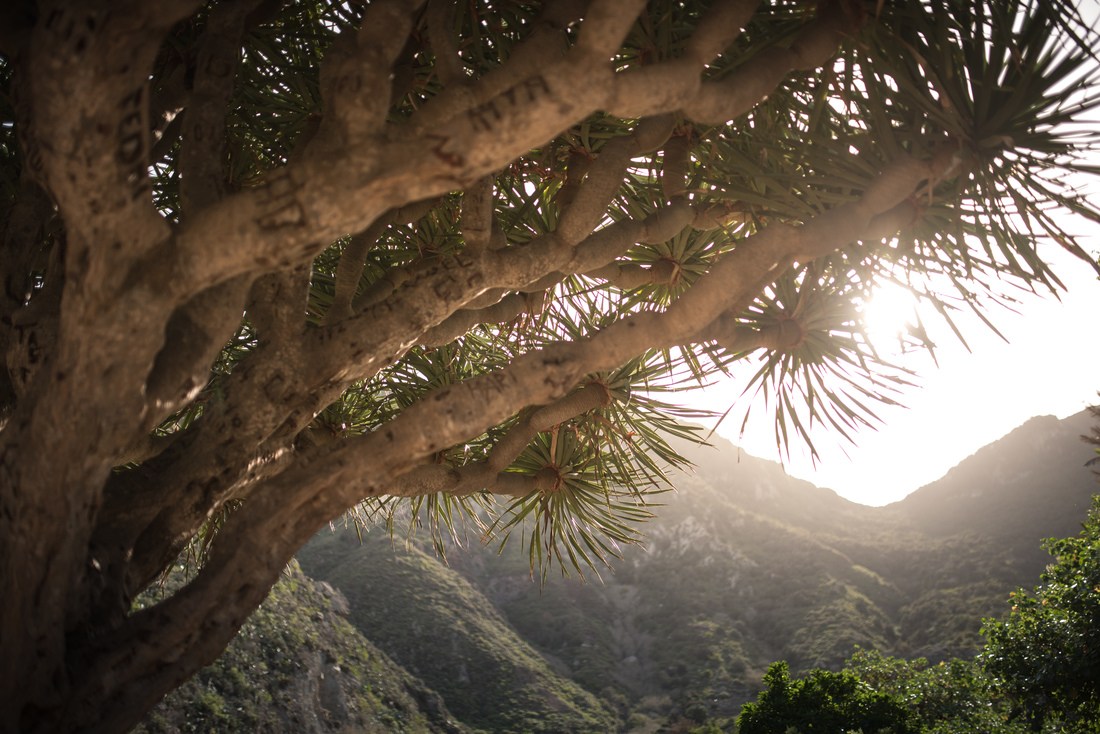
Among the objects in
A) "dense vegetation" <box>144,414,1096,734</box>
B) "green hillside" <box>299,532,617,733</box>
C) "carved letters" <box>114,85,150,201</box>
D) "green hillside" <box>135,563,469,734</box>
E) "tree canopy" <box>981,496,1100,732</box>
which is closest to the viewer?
"carved letters" <box>114,85,150,201</box>

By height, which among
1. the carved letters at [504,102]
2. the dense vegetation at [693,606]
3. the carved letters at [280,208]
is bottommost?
the dense vegetation at [693,606]

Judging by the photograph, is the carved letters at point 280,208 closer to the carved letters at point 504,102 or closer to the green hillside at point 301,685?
the carved letters at point 504,102

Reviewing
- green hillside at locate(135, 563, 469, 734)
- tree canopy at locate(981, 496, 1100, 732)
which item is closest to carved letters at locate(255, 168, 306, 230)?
tree canopy at locate(981, 496, 1100, 732)

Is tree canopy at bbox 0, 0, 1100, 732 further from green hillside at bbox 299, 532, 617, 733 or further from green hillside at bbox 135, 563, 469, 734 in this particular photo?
green hillside at bbox 299, 532, 617, 733

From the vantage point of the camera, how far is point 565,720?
58.8ft

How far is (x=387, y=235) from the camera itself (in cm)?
329

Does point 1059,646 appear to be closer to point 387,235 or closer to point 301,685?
point 387,235

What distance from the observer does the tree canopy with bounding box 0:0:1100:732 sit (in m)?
1.23

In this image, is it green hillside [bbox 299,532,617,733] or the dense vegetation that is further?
the dense vegetation

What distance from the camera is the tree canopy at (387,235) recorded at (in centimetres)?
123

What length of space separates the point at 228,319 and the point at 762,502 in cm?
3984

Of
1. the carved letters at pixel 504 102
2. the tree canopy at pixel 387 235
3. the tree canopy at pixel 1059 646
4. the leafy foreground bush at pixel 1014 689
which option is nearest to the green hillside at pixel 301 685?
the leafy foreground bush at pixel 1014 689

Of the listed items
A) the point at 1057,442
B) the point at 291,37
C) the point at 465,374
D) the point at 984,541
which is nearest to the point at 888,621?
the point at 984,541

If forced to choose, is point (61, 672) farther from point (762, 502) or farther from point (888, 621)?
point (762, 502)
